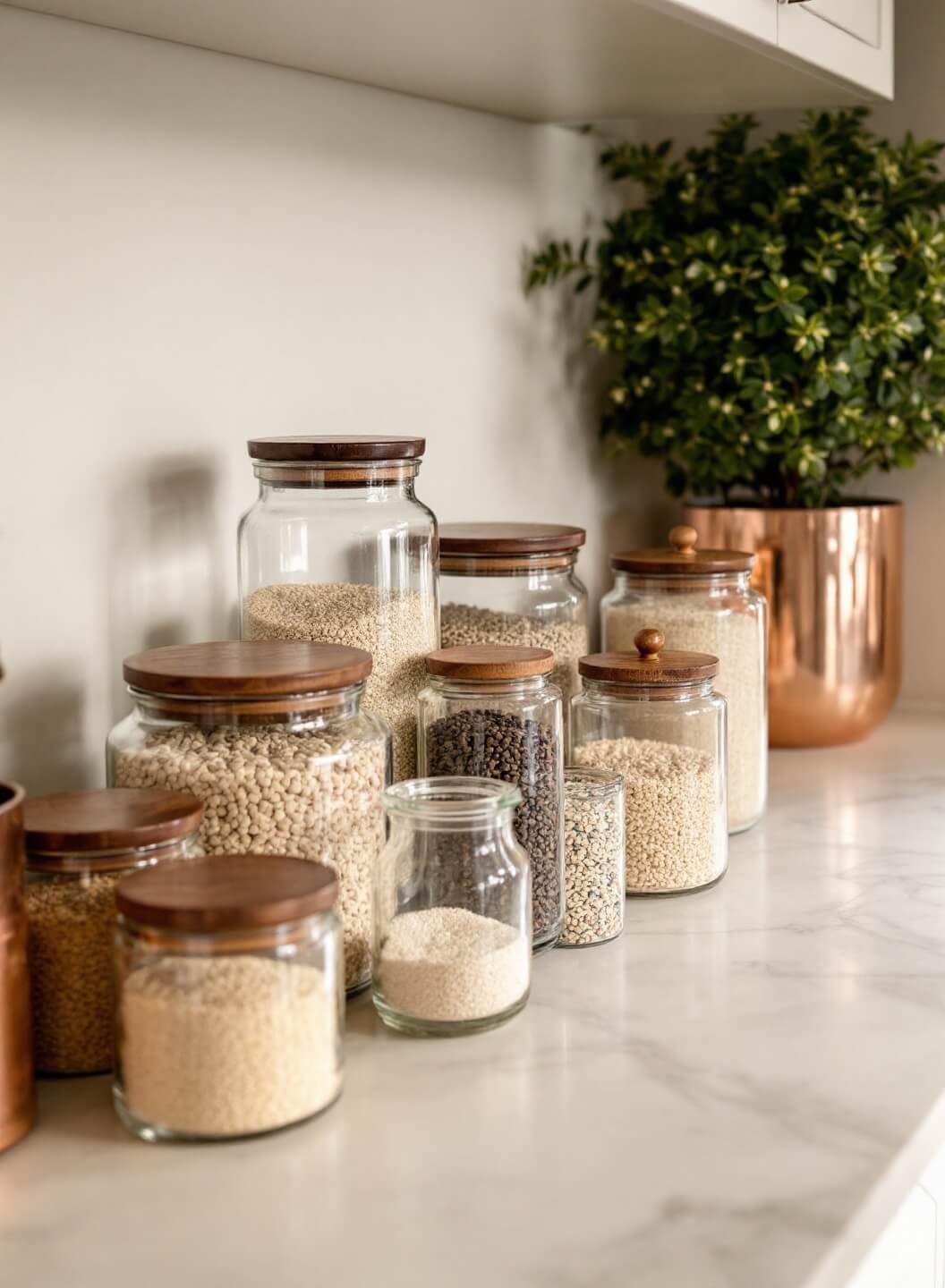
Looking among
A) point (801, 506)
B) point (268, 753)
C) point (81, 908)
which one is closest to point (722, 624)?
point (801, 506)

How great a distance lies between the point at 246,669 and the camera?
2.91 ft

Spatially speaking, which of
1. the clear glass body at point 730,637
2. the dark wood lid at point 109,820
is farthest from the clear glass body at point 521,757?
the clear glass body at point 730,637

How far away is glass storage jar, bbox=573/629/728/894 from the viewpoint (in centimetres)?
114

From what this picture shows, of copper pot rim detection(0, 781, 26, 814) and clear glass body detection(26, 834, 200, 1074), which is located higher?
copper pot rim detection(0, 781, 26, 814)

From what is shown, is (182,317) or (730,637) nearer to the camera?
(182,317)

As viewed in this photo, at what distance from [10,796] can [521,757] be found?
367 millimetres

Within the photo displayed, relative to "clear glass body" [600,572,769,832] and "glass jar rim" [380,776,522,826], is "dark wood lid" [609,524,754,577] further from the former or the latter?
"glass jar rim" [380,776,522,826]

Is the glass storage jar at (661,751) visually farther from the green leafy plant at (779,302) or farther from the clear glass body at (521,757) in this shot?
the green leafy plant at (779,302)

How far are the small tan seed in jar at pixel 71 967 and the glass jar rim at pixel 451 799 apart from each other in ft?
0.61

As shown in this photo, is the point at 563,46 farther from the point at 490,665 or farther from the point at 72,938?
the point at 72,938

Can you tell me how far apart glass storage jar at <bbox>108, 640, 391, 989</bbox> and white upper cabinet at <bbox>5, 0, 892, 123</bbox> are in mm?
455

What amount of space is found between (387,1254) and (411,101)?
3.47 ft

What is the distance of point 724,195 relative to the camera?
63.8 inches

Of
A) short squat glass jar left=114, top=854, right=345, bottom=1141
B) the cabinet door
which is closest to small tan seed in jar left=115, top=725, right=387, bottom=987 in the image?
short squat glass jar left=114, top=854, right=345, bottom=1141
